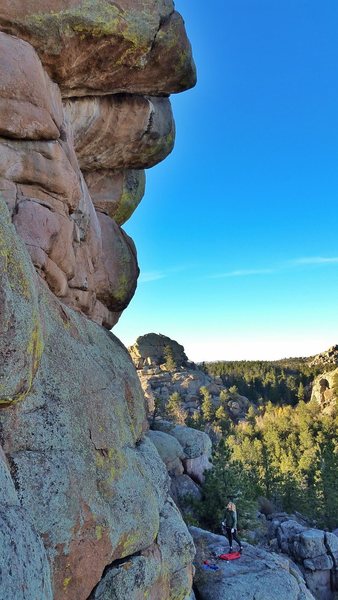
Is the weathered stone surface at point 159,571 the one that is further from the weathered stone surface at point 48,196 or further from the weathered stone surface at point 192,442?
the weathered stone surface at point 192,442

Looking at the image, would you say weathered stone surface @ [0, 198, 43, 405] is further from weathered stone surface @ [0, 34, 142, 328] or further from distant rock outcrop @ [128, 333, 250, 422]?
distant rock outcrop @ [128, 333, 250, 422]

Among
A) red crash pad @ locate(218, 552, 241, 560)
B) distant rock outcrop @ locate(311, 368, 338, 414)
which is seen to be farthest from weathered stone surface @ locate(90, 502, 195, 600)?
distant rock outcrop @ locate(311, 368, 338, 414)

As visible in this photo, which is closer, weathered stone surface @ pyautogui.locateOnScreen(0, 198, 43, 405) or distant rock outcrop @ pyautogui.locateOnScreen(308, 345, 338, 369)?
weathered stone surface @ pyautogui.locateOnScreen(0, 198, 43, 405)

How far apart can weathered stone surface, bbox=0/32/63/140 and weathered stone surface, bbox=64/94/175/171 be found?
3.46 metres

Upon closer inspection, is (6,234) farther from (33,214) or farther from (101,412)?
(101,412)

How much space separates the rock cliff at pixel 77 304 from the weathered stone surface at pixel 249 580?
13.3ft

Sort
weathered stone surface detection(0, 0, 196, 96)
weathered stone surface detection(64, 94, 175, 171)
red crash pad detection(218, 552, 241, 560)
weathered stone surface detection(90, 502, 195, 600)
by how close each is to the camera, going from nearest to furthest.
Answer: weathered stone surface detection(90, 502, 195, 600) < weathered stone surface detection(0, 0, 196, 96) < weathered stone surface detection(64, 94, 175, 171) < red crash pad detection(218, 552, 241, 560)

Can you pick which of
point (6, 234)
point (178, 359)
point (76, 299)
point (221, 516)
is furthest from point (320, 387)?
point (6, 234)

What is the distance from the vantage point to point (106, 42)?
14.1 m

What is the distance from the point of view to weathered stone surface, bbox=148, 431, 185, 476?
3080 centimetres

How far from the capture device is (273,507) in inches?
1911

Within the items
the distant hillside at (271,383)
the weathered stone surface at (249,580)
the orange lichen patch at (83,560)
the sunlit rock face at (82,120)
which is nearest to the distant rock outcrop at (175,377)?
the distant hillside at (271,383)

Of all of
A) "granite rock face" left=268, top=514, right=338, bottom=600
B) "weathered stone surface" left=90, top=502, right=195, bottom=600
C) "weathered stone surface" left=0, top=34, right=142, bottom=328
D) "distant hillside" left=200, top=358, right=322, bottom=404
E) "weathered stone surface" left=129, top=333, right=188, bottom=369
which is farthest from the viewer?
"distant hillside" left=200, top=358, right=322, bottom=404

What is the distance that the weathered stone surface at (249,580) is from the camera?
1533 cm
